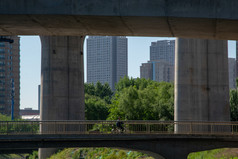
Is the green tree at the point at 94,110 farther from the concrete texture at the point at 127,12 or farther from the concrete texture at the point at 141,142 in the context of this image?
the concrete texture at the point at 127,12

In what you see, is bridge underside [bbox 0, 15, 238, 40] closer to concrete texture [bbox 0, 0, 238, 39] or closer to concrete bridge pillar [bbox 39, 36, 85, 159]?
concrete texture [bbox 0, 0, 238, 39]

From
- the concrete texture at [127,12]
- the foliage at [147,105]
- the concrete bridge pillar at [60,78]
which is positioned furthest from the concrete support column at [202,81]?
the concrete texture at [127,12]

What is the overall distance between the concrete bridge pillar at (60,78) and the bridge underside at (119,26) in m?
32.3

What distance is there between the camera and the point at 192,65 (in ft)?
130

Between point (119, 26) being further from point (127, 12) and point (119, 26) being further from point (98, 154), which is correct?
point (98, 154)

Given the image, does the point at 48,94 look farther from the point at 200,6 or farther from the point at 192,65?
the point at 200,6

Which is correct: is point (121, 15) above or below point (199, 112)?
above

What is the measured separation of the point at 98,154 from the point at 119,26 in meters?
39.9

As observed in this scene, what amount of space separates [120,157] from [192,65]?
14.3 meters

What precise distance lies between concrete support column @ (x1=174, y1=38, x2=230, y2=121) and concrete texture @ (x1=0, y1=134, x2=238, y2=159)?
8.07m

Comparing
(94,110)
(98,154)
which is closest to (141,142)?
(98,154)

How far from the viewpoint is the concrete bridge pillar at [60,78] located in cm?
4822

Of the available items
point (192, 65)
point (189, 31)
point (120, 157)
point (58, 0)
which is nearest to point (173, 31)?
point (189, 31)

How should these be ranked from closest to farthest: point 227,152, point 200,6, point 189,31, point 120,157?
1. point 200,6
2. point 189,31
3. point 227,152
4. point 120,157
